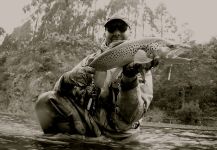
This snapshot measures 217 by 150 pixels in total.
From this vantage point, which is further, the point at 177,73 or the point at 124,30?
the point at 177,73

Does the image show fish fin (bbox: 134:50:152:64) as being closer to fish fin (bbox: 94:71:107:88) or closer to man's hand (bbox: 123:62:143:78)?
man's hand (bbox: 123:62:143:78)

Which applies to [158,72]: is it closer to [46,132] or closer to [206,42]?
[206,42]

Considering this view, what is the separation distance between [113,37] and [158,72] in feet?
84.2

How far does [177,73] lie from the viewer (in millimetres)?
28000

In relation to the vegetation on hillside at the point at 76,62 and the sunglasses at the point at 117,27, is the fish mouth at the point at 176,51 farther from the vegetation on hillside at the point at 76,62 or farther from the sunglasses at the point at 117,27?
the vegetation on hillside at the point at 76,62

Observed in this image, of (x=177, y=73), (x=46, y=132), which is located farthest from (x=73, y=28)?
(x=46, y=132)

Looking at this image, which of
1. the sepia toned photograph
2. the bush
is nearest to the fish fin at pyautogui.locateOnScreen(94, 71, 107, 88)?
the sepia toned photograph

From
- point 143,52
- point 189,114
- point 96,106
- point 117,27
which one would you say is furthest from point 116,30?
point 189,114

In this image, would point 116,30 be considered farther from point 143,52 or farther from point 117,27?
point 143,52

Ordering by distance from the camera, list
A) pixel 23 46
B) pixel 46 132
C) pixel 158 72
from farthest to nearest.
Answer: pixel 23 46 → pixel 158 72 → pixel 46 132

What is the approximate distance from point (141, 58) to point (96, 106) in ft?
3.61

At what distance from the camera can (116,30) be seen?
3.77 metres

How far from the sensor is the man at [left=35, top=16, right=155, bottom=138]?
3555mm

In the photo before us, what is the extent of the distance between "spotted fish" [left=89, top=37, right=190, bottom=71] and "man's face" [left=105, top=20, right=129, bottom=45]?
0.74m
